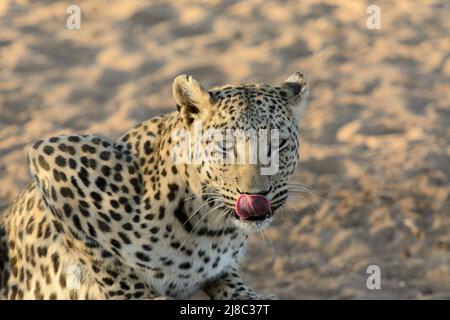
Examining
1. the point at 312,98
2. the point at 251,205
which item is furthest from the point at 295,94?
the point at 312,98

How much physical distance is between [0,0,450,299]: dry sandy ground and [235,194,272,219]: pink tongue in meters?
1.82

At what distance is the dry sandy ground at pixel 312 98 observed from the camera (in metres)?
7.07

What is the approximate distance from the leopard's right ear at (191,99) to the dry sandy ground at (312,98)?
6.40 feet

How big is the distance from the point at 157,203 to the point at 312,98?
4.16 meters

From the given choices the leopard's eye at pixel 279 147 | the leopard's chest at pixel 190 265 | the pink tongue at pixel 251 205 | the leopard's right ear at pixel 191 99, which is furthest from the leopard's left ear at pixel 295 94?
the leopard's chest at pixel 190 265

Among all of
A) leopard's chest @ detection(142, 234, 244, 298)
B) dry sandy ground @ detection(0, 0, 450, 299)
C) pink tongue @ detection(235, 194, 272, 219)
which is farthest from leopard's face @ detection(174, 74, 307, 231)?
dry sandy ground @ detection(0, 0, 450, 299)

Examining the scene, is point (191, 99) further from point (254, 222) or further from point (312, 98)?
point (312, 98)

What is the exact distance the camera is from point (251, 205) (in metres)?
4.91

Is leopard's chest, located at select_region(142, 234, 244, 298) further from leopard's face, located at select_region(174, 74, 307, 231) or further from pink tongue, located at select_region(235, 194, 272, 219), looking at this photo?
pink tongue, located at select_region(235, 194, 272, 219)

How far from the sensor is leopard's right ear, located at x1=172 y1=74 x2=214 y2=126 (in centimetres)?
500

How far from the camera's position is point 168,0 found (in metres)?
10.8

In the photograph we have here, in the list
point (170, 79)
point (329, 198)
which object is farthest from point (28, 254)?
point (170, 79)

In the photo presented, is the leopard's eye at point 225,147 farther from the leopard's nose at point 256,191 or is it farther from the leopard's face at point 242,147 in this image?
the leopard's nose at point 256,191

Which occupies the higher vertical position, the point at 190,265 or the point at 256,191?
the point at 256,191
